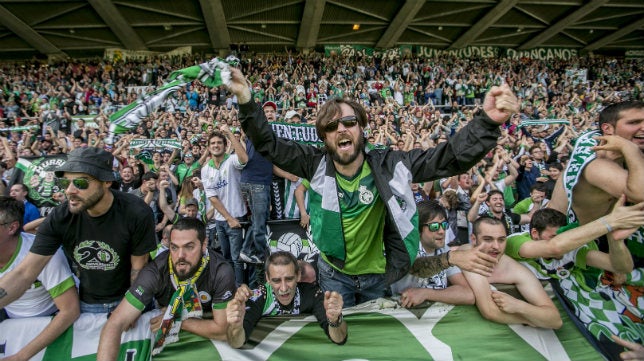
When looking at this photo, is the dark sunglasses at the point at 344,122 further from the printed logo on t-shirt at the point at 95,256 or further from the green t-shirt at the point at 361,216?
the printed logo on t-shirt at the point at 95,256

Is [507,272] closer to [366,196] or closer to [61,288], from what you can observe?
[366,196]

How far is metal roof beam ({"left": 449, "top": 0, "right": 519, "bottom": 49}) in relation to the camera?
23406 mm

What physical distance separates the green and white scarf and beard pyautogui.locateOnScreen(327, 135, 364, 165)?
1271mm

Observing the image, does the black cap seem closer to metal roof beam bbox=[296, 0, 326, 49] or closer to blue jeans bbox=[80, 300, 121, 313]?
blue jeans bbox=[80, 300, 121, 313]

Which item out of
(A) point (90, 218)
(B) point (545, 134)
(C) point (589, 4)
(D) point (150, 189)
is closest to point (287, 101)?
(B) point (545, 134)

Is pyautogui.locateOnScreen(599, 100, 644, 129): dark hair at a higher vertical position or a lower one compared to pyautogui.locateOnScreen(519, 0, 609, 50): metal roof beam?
lower

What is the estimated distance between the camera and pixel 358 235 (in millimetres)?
2301

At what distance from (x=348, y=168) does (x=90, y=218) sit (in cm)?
185

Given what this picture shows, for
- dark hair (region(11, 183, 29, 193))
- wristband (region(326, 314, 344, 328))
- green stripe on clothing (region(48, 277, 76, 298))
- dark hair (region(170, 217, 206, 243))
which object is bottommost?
wristband (region(326, 314, 344, 328))

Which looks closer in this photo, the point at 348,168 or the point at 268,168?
the point at 348,168

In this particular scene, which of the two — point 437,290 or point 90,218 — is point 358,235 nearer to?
point 437,290

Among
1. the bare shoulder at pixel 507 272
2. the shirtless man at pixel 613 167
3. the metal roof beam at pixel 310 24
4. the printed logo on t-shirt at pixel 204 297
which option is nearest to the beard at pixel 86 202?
the printed logo on t-shirt at pixel 204 297

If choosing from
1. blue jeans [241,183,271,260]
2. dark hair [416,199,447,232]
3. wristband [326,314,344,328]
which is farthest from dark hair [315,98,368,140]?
blue jeans [241,183,271,260]

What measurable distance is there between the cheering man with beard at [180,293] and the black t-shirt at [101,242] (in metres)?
0.21
